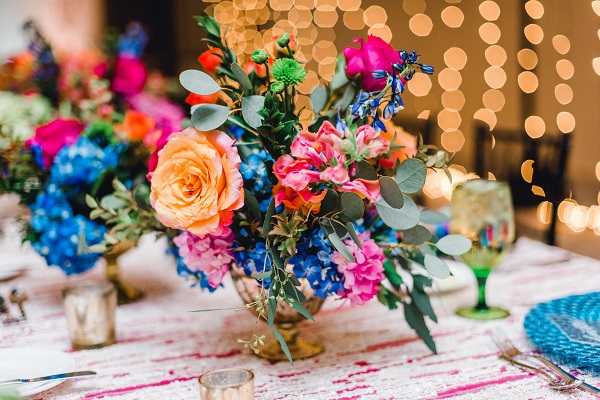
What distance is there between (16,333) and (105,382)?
29 cm

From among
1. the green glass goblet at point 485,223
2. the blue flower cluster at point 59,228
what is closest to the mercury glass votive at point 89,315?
the blue flower cluster at point 59,228

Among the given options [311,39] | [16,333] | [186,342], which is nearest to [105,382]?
[186,342]

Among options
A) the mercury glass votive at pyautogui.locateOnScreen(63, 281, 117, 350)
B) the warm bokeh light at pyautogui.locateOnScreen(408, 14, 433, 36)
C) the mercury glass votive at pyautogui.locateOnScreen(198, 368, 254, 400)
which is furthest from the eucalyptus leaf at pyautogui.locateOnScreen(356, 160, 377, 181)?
the warm bokeh light at pyautogui.locateOnScreen(408, 14, 433, 36)

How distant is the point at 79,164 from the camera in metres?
1.07

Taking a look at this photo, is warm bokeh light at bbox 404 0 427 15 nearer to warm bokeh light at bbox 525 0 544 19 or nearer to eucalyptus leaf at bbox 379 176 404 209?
warm bokeh light at bbox 525 0 544 19

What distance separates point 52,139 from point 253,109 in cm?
54

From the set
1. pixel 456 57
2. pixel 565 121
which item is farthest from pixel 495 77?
pixel 565 121

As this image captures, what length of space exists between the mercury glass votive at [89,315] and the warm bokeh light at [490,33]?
3933 mm

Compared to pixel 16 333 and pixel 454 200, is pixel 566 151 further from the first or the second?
pixel 16 333

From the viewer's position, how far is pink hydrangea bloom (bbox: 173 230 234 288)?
0.80 metres

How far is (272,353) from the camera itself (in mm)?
885

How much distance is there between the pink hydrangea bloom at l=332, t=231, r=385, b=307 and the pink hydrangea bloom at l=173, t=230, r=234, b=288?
15cm

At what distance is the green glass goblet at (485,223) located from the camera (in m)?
1.00

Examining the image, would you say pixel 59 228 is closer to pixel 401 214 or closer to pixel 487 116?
pixel 401 214
